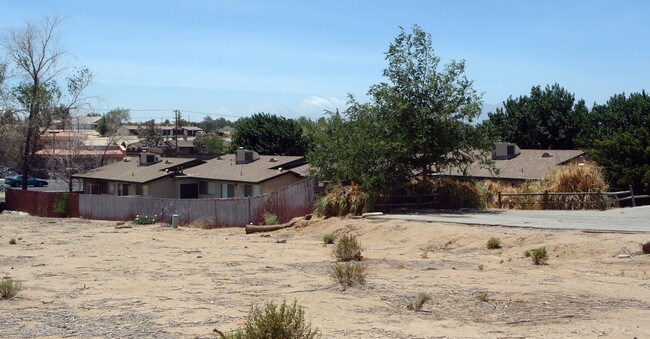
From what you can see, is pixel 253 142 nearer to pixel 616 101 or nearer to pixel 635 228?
pixel 616 101

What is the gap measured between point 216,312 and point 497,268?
9033mm

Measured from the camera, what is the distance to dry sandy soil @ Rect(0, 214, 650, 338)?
13008mm

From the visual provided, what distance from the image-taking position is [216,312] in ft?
47.1

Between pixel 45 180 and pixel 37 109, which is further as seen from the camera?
pixel 45 180

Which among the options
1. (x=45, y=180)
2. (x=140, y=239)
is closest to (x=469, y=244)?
(x=140, y=239)

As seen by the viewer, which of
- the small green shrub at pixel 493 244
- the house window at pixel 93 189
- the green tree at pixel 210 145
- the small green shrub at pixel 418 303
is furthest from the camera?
the green tree at pixel 210 145

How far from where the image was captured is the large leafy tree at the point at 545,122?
6372cm

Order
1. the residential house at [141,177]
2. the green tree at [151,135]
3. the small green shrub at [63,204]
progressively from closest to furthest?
the small green shrub at [63,204]
the residential house at [141,177]
the green tree at [151,135]

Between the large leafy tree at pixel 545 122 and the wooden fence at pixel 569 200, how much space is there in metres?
25.3

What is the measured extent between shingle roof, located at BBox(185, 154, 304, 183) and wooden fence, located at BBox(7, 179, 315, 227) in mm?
7735

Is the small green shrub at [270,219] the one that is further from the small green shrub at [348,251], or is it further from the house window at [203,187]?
the house window at [203,187]

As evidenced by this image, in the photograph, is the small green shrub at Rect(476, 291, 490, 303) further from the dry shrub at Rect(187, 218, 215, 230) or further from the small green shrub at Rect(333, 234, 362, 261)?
the dry shrub at Rect(187, 218, 215, 230)

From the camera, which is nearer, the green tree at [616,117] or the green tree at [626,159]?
the green tree at [626,159]

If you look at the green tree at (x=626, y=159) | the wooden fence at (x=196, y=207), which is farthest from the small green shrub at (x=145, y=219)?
the green tree at (x=626, y=159)
